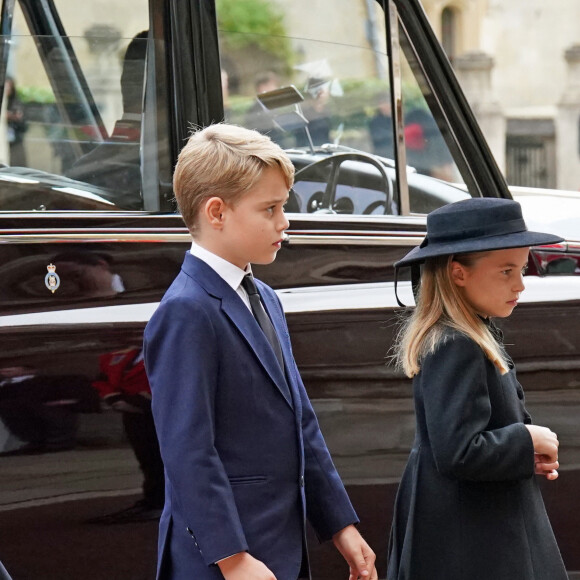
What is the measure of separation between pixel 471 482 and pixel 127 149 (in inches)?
52.1

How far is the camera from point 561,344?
3.42 m

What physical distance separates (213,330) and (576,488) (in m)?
1.59

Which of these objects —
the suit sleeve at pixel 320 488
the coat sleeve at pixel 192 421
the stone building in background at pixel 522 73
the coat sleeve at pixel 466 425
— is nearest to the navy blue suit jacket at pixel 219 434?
the coat sleeve at pixel 192 421

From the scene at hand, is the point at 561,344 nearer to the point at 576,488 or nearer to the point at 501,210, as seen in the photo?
the point at 576,488

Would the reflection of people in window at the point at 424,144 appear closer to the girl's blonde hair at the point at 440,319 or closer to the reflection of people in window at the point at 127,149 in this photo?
the reflection of people in window at the point at 127,149

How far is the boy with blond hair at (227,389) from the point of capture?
2.19m

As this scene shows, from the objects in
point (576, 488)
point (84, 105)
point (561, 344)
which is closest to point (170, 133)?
point (84, 105)

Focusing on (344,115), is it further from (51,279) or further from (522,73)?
(522,73)

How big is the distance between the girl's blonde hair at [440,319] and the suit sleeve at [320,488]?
236mm

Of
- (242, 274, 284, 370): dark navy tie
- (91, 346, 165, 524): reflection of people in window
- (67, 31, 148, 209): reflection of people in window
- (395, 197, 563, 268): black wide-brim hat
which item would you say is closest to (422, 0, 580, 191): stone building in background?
(67, 31, 148, 209): reflection of people in window

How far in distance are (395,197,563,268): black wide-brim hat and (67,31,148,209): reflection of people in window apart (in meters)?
0.92

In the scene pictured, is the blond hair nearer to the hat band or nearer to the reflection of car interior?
the hat band

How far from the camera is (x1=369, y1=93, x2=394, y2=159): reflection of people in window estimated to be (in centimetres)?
342

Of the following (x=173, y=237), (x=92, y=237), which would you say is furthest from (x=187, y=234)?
(x=92, y=237)
